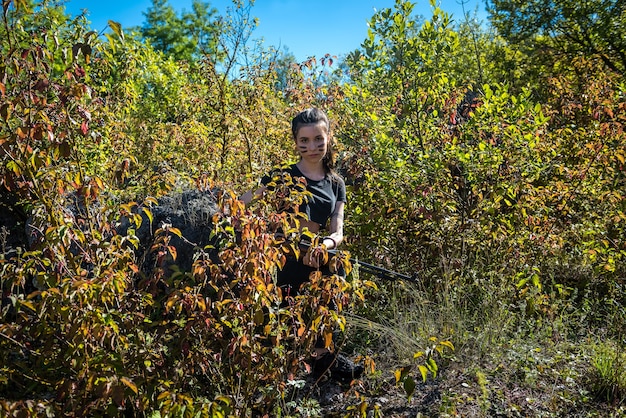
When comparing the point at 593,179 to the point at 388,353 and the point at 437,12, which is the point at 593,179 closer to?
the point at 437,12

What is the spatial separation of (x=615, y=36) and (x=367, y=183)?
928 cm

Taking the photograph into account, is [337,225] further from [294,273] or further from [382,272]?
[382,272]

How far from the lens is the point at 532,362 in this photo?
133 inches

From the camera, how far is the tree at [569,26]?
11.0 metres

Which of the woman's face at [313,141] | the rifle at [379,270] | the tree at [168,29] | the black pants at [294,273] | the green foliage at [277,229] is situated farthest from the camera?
the tree at [168,29]

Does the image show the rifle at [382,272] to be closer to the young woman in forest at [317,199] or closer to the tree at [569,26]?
the young woman in forest at [317,199]

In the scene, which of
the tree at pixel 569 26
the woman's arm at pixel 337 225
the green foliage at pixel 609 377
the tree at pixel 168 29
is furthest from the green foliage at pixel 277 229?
the tree at pixel 168 29

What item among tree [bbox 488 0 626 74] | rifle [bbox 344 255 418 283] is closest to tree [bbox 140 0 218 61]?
tree [bbox 488 0 626 74]

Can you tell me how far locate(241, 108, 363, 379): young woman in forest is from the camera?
3.08m

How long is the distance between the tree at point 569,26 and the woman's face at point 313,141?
928 cm

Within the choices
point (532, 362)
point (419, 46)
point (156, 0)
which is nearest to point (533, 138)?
point (419, 46)

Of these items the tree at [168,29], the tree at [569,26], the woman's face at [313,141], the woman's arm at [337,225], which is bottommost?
the woman's arm at [337,225]

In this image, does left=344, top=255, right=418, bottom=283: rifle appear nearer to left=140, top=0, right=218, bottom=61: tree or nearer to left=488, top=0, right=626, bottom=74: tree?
left=488, top=0, right=626, bottom=74: tree

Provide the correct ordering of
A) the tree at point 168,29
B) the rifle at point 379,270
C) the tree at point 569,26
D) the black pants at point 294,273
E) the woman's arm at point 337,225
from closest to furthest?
the rifle at point 379,270, the woman's arm at point 337,225, the black pants at point 294,273, the tree at point 569,26, the tree at point 168,29
